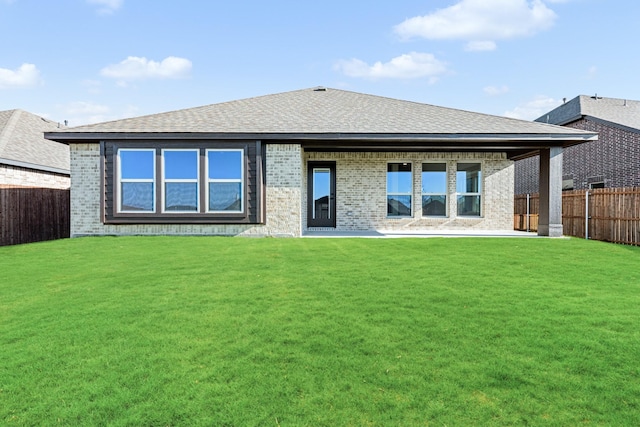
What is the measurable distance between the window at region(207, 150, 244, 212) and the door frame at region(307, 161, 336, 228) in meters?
3.81

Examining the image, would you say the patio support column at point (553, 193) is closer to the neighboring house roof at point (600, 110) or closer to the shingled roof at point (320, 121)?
the shingled roof at point (320, 121)

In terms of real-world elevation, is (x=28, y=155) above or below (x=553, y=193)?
above

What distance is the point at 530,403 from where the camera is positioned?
2436mm

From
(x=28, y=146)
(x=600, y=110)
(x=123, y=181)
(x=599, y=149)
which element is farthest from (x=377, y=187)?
(x=600, y=110)

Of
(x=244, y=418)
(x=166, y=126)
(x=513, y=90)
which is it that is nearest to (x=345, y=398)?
(x=244, y=418)

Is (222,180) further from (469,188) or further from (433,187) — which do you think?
(469,188)

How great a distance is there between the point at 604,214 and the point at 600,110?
49.1 ft

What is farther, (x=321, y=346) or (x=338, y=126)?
(x=338, y=126)

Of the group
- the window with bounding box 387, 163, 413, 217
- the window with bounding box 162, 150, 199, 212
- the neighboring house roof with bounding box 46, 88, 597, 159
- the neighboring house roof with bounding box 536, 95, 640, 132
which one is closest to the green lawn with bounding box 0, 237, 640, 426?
the window with bounding box 162, 150, 199, 212

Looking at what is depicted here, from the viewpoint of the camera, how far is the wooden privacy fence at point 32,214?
11773mm

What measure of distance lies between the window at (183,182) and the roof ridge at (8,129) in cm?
698

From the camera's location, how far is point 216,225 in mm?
11547

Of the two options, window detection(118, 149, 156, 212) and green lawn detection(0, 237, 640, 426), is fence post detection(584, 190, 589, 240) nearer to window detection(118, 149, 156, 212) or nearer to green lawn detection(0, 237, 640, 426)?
green lawn detection(0, 237, 640, 426)

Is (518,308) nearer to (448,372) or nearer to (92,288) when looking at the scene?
(448,372)
